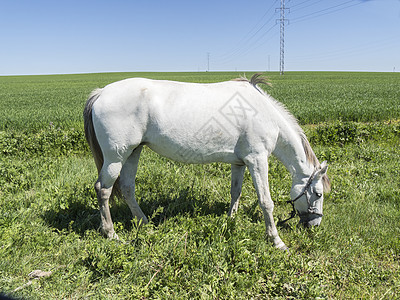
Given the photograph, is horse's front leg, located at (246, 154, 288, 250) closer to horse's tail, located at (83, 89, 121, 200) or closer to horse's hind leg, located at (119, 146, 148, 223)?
horse's hind leg, located at (119, 146, 148, 223)

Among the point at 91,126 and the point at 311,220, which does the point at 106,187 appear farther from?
the point at 311,220

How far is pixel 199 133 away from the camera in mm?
3473

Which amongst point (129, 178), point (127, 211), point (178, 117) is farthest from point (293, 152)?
point (127, 211)

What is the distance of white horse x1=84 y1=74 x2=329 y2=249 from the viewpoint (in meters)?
3.38

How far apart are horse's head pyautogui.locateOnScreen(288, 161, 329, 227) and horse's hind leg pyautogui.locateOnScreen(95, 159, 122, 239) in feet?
8.25

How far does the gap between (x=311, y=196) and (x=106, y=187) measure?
2.83 m

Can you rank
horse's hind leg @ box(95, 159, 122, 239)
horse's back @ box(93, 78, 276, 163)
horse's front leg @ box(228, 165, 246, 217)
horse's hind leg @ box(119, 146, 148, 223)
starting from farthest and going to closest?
1. horse's front leg @ box(228, 165, 246, 217)
2. horse's hind leg @ box(119, 146, 148, 223)
3. horse's hind leg @ box(95, 159, 122, 239)
4. horse's back @ box(93, 78, 276, 163)

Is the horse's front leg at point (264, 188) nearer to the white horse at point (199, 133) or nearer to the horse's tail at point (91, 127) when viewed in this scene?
the white horse at point (199, 133)

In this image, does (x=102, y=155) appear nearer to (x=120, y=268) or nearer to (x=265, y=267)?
(x=120, y=268)

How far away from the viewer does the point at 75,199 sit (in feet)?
14.4

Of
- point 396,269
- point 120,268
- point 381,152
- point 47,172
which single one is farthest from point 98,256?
point 381,152

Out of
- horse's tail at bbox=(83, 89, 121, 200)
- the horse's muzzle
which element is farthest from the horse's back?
the horse's muzzle

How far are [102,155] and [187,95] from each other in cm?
148

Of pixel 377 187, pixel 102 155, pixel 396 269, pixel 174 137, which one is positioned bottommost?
pixel 396 269
